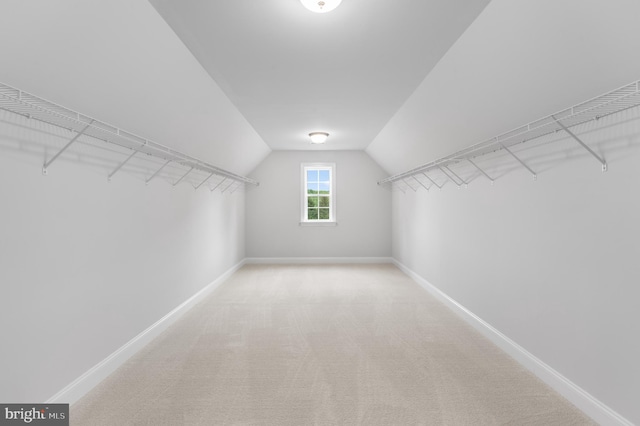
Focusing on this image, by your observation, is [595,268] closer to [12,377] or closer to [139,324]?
[12,377]

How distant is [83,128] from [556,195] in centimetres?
316

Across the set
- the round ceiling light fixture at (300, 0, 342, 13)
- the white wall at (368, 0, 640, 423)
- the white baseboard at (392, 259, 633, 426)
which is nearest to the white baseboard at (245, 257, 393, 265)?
the white baseboard at (392, 259, 633, 426)

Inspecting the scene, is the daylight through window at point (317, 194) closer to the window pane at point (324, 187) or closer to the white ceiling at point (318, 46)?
the window pane at point (324, 187)

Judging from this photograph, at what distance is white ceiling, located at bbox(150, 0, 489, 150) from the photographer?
2113 mm

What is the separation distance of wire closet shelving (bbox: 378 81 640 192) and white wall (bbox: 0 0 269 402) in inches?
96.9

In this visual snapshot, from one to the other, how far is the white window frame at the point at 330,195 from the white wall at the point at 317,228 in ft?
0.26

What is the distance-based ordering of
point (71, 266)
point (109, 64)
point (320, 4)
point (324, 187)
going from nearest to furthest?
point (320, 4)
point (109, 64)
point (71, 266)
point (324, 187)

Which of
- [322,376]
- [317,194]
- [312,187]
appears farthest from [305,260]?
[322,376]

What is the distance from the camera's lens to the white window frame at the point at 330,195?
746cm

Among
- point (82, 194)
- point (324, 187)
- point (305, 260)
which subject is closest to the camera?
point (82, 194)

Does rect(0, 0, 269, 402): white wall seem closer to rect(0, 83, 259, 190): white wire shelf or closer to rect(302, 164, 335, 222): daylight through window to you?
rect(0, 83, 259, 190): white wire shelf

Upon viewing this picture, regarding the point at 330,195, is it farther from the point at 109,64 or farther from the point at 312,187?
the point at 109,64

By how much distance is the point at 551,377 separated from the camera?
2.36 metres

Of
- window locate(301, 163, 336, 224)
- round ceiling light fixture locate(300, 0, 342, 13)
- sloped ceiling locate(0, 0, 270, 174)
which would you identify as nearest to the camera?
sloped ceiling locate(0, 0, 270, 174)
